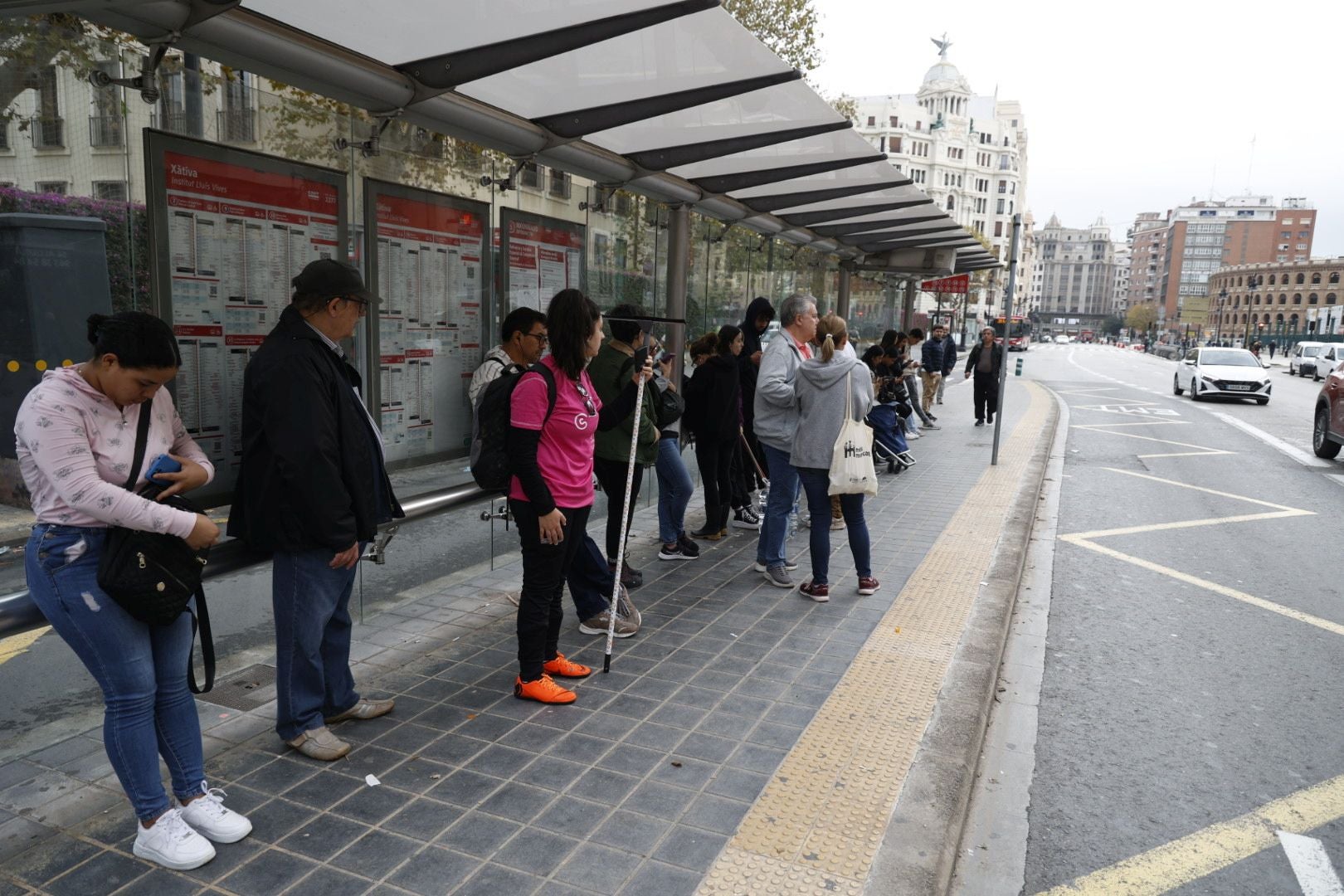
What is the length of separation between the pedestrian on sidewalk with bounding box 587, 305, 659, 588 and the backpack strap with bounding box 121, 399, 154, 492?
7.76 feet

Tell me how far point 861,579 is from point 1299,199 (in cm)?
19791

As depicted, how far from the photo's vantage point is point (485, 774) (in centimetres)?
344

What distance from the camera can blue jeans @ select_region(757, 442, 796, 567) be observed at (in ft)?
20.1

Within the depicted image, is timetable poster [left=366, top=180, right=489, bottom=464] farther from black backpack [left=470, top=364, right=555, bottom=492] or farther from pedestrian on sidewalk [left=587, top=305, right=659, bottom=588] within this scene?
black backpack [left=470, top=364, right=555, bottom=492]

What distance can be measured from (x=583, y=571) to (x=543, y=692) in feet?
3.38

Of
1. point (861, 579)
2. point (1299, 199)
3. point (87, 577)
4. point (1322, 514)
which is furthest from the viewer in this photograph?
point (1299, 199)

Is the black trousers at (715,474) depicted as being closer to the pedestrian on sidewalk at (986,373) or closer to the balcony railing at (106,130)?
the balcony railing at (106,130)

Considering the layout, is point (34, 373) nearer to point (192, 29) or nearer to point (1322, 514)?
point (192, 29)

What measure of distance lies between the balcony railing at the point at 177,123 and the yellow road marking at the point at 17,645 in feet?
7.14

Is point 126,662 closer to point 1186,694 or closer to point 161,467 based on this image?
point 161,467

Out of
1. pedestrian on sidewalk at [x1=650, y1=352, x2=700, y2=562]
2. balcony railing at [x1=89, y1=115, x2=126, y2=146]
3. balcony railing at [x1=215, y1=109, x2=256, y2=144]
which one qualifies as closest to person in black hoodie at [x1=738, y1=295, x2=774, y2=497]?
pedestrian on sidewalk at [x1=650, y1=352, x2=700, y2=562]

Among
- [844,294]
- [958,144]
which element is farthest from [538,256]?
[958,144]

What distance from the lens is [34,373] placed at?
345cm

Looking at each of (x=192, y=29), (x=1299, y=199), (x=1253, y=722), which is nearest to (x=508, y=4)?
(x=192, y=29)
